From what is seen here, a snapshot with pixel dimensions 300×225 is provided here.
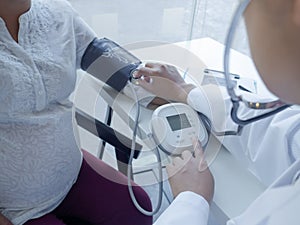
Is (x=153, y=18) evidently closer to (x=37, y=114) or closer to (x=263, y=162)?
(x=37, y=114)

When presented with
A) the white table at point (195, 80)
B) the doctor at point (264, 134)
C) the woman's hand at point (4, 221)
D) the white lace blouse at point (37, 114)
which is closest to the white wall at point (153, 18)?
the white table at point (195, 80)

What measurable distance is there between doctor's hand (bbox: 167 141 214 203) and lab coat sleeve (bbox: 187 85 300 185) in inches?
4.4

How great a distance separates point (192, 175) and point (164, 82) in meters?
0.39

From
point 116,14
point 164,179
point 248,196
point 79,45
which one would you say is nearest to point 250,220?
point 248,196

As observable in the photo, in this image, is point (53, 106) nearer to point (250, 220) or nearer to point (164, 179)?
point (164, 179)

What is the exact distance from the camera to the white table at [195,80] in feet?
2.87

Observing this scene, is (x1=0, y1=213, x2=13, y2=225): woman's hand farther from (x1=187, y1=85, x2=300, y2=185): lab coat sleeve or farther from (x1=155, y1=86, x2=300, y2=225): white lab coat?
(x1=187, y1=85, x2=300, y2=185): lab coat sleeve

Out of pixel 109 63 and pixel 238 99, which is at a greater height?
pixel 238 99

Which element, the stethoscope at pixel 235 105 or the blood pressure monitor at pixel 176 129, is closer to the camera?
the stethoscope at pixel 235 105

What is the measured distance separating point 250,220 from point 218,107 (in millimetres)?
403

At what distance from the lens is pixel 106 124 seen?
1230 mm

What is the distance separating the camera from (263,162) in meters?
0.92

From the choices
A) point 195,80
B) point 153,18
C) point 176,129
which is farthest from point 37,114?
point 153,18

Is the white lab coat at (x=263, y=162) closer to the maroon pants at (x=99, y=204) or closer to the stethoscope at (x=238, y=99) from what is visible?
the stethoscope at (x=238, y=99)
